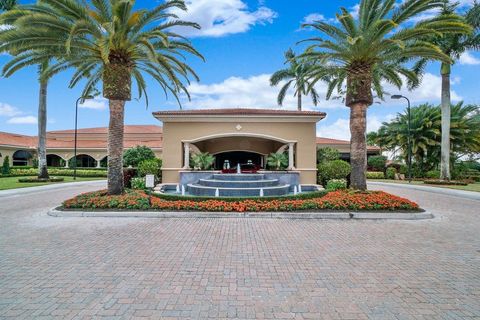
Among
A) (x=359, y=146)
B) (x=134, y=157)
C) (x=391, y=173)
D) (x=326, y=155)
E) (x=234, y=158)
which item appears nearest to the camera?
(x=359, y=146)

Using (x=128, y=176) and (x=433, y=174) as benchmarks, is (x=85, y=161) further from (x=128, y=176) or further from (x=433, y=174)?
(x=433, y=174)

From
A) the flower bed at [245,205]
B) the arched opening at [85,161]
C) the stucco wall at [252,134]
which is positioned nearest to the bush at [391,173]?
the stucco wall at [252,134]

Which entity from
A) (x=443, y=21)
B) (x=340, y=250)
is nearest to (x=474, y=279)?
(x=340, y=250)

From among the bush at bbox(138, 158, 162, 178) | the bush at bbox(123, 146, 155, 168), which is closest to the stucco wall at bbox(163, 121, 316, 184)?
the bush at bbox(138, 158, 162, 178)

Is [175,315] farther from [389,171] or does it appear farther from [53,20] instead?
[389,171]

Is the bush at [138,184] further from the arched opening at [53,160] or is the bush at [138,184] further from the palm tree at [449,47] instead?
the arched opening at [53,160]

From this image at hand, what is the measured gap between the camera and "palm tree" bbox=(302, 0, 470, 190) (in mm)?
11656

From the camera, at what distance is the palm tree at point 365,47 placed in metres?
11.7

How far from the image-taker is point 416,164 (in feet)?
104

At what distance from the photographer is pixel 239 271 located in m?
4.99

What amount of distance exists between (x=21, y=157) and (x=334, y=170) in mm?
43980

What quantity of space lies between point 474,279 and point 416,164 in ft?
107

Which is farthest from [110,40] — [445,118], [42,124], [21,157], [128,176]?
[21,157]

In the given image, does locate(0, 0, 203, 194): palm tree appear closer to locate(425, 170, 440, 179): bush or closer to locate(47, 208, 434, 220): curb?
locate(47, 208, 434, 220): curb
